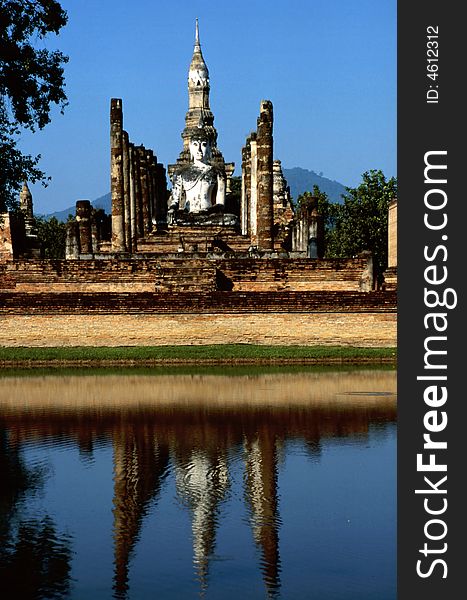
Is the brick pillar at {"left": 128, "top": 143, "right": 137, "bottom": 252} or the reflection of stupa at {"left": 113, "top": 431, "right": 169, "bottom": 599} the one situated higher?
the brick pillar at {"left": 128, "top": 143, "right": 137, "bottom": 252}

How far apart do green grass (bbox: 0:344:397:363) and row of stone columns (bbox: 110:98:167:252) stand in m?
11.6

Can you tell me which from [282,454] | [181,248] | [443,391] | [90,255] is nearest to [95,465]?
[282,454]

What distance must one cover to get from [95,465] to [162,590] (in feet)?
13.9

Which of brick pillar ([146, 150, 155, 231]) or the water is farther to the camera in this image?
brick pillar ([146, 150, 155, 231])

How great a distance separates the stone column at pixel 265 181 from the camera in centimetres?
3156

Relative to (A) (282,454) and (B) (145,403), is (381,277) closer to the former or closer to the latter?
(B) (145,403)

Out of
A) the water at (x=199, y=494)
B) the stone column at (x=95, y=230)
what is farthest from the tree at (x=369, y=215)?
the water at (x=199, y=494)

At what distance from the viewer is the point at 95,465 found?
37.5 ft

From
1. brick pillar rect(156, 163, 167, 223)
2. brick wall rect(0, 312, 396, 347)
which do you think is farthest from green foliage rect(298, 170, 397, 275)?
brick wall rect(0, 312, 396, 347)

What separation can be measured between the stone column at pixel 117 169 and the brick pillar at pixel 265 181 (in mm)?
4314

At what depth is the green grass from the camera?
21.7 metres

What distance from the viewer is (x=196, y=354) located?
21.8 metres

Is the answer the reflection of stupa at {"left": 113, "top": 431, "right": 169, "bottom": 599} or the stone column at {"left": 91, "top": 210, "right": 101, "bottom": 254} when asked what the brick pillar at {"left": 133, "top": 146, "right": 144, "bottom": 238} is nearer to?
the stone column at {"left": 91, "top": 210, "right": 101, "bottom": 254}

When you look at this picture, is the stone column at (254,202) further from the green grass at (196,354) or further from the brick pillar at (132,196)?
the green grass at (196,354)
